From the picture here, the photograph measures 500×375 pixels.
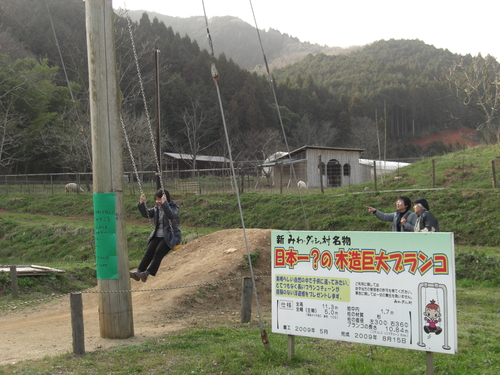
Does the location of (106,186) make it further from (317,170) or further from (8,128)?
(8,128)

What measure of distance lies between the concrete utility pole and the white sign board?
2.39 meters

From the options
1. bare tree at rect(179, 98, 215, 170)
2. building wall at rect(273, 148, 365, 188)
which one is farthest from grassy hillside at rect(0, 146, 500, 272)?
bare tree at rect(179, 98, 215, 170)

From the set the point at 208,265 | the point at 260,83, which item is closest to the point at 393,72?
the point at 260,83

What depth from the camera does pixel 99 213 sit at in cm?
625

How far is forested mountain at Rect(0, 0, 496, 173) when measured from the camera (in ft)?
123

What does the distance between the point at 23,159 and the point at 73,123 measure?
18.8 ft

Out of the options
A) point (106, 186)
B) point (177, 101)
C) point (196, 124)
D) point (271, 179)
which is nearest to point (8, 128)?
point (271, 179)

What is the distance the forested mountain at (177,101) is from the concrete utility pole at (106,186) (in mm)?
19623

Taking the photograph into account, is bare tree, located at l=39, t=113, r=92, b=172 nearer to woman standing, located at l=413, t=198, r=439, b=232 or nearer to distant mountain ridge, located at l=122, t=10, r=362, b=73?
woman standing, located at l=413, t=198, r=439, b=232

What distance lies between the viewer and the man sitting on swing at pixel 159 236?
7828mm

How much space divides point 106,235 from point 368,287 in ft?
11.8

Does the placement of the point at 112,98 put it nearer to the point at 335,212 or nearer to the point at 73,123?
the point at 335,212

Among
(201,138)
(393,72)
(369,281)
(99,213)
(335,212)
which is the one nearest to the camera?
(369,281)

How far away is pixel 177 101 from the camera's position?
184ft
